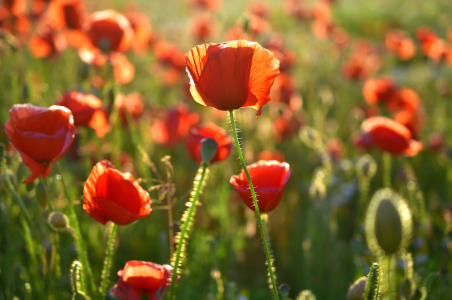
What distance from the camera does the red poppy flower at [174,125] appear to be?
222 cm

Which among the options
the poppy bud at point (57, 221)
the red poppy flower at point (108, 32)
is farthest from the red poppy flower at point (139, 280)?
the red poppy flower at point (108, 32)

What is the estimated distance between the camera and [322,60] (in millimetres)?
5766

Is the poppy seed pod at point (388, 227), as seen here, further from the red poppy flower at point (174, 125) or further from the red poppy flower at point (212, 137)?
the red poppy flower at point (174, 125)

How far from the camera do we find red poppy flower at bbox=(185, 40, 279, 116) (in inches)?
33.7

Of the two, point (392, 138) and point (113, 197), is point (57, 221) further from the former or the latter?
point (392, 138)

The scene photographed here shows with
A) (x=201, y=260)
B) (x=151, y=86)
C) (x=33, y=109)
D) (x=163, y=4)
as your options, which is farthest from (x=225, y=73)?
(x=163, y=4)

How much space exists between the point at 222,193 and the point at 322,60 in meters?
4.25

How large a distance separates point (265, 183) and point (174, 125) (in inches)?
49.7

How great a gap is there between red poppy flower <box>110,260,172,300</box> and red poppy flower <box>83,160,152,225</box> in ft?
0.33

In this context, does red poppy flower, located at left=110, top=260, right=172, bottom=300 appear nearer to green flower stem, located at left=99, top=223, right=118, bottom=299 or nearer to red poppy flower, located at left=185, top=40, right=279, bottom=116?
green flower stem, located at left=99, top=223, right=118, bottom=299

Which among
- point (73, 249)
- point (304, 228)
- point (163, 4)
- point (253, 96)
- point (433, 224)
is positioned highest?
point (163, 4)

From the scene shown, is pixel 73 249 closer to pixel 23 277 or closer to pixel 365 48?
pixel 23 277

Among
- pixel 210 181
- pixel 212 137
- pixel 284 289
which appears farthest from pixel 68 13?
pixel 284 289

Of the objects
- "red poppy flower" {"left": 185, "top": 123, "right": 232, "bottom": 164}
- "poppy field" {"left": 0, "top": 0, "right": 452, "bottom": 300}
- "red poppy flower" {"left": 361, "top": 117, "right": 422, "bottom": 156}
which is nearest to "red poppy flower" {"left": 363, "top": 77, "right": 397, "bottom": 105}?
"poppy field" {"left": 0, "top": 0, "right": 452, "bottom": 300}
